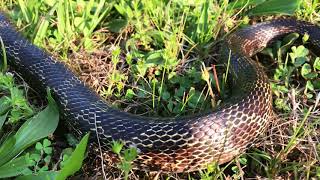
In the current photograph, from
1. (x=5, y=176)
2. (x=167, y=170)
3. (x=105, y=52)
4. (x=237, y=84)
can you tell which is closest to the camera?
(x=5, y=176)

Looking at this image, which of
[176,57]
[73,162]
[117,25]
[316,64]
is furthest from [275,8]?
[73,162]

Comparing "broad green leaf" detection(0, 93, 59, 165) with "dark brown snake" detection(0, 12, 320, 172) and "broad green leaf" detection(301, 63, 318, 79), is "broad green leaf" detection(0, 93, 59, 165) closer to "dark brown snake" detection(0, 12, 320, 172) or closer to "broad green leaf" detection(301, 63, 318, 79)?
"dark brown snake" detection(0, 12, 320, 172)

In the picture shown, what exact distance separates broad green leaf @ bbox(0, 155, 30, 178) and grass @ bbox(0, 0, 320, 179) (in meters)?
0.42

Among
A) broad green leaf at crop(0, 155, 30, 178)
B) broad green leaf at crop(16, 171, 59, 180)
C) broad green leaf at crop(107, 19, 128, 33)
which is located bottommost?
broad green leaf at crop(16, 171, 59, 180)

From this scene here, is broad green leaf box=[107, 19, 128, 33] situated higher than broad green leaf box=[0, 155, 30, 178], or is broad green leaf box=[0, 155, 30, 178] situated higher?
broad green leaf box=[107, 19, 128, 33]

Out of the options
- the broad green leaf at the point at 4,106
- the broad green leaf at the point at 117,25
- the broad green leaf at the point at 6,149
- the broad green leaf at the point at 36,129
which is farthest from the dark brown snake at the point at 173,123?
the broad green leaf at the point at 117,25

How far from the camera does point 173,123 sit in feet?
9.92

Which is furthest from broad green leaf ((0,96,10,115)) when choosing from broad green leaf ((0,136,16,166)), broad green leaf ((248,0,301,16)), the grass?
broad green leaf ((248,0,301,16))

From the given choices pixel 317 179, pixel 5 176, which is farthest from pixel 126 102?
pixel 317 179

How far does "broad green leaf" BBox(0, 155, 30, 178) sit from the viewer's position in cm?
286

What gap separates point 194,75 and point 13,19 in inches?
58.2

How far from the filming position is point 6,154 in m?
2.97

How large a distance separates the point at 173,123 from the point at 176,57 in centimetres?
92

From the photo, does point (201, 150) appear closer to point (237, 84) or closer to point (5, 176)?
point (237, 84)
